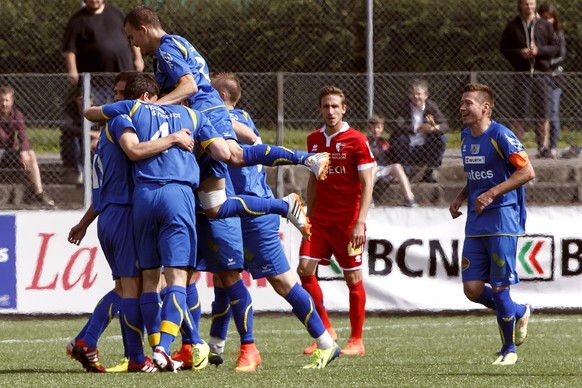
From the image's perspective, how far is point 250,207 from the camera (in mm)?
8609

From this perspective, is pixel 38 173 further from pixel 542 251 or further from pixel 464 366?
pixel 464 366

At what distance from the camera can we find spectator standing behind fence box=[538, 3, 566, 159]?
15.0 meters

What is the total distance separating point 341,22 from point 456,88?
1785 mm

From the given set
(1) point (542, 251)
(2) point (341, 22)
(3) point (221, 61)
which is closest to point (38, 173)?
(3) point (221, 61)

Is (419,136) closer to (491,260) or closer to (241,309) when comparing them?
(491,260)

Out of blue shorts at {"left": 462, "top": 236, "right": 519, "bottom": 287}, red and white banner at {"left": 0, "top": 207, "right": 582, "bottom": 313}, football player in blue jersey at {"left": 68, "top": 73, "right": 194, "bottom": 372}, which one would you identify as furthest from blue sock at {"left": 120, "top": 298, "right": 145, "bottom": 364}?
red and white banner at {"left": 0, "top": 207, "right": 582, "bottom": 313}

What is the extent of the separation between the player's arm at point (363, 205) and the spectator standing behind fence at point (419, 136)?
12.9 feet

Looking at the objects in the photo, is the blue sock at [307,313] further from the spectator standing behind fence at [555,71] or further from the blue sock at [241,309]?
the spectator standing behind fence at [555,71]

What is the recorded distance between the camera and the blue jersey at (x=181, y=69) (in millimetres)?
8586

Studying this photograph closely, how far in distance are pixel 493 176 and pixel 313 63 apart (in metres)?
7.51

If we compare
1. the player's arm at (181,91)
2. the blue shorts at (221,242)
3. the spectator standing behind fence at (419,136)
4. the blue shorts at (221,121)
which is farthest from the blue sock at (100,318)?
the spectator standing behind fence at (419,136)

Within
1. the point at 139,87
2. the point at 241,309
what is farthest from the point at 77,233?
the point at 241,309

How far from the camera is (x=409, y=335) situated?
477 inches

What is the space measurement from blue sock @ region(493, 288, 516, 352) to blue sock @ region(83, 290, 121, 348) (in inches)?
108
